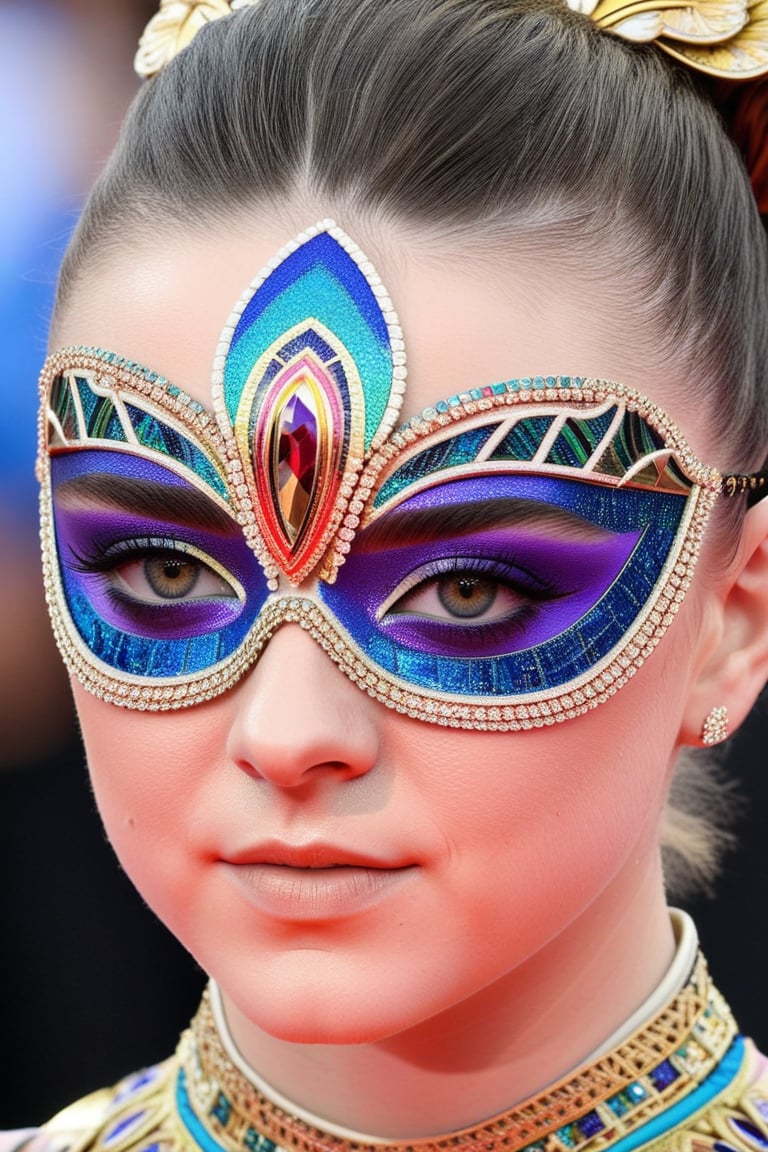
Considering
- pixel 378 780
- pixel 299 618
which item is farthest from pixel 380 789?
pixel 299 618

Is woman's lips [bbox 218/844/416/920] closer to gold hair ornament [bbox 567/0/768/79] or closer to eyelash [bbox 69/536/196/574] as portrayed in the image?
eyelash [bbox 69/536/196/574]

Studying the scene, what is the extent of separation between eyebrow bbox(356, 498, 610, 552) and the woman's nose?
93 millimetres

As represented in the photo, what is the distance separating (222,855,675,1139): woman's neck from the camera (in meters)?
1.26

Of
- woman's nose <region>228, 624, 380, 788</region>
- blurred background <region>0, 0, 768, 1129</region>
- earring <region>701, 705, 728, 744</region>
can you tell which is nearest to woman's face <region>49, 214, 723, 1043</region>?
woman's nose <region>228, 624, 380, 788</region>

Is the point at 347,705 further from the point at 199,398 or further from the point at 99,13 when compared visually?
the point at 99,13

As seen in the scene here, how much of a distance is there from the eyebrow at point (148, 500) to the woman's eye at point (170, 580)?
0.04 meters

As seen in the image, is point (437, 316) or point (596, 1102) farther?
point (596, 1102)

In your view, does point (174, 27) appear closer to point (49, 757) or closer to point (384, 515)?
point (384, 515)

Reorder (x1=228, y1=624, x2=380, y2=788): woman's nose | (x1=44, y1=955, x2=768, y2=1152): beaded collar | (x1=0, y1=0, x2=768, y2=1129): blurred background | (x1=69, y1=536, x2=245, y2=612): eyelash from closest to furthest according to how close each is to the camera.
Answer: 1. (x1=228, y1=624, x2=380, y2=788): woman's nose
2. (x1=69, y1=536, x2=245, y2=612): eyelash
3. (x1=44, y1=955, x2=768, y2=1152): beaded collar
4. (x1=0, y1=0, x2=768, y2=1129): blurred background

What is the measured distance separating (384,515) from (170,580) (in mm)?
197

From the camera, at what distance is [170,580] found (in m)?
1.17

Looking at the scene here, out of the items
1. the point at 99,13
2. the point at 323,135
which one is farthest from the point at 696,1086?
the point at 99,13

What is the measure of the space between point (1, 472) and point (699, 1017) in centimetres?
163

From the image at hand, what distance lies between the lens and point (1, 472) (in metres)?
2.51
